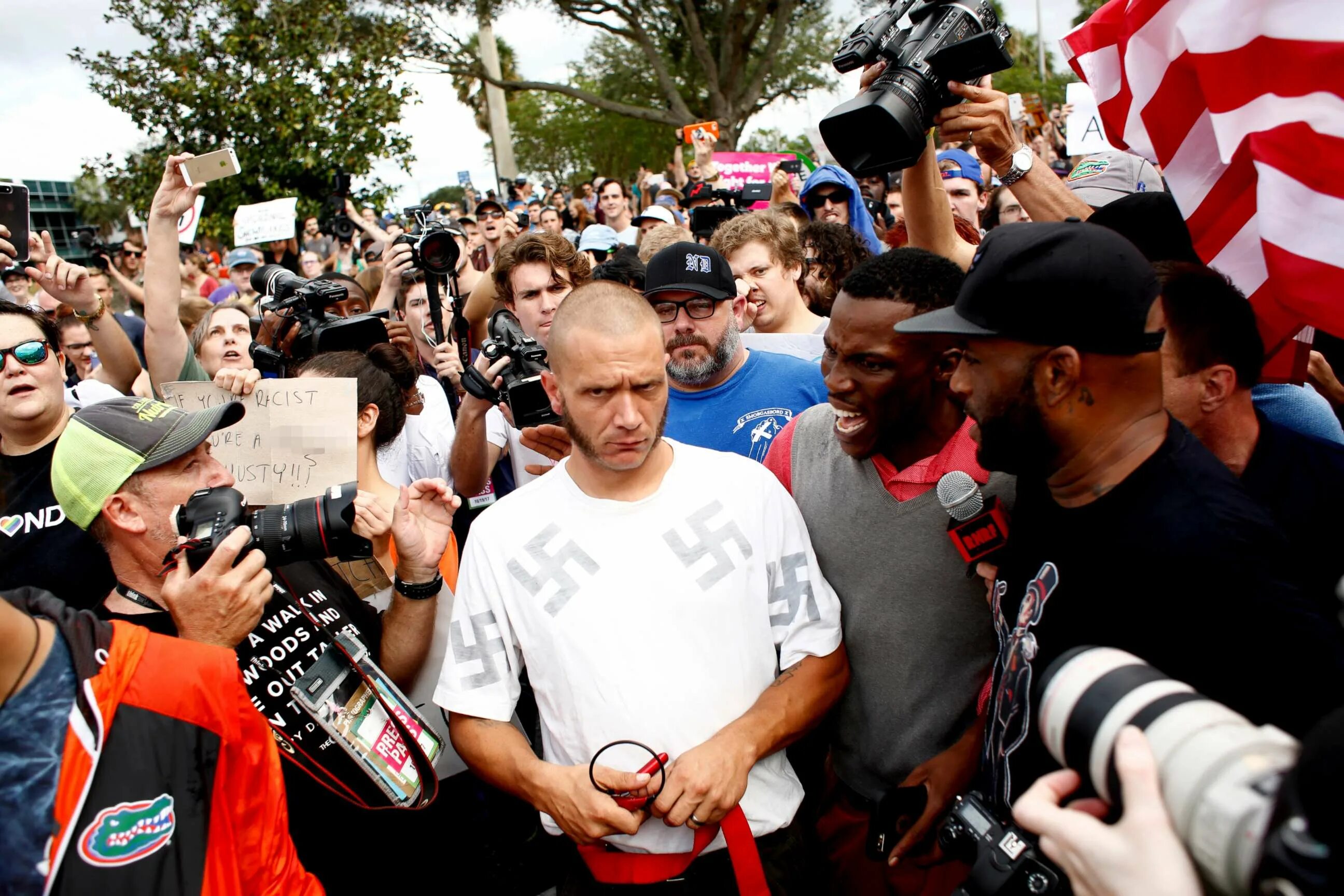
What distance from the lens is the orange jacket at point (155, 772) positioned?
1.52 m

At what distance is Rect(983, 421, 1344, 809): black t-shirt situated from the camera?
4.59 ft

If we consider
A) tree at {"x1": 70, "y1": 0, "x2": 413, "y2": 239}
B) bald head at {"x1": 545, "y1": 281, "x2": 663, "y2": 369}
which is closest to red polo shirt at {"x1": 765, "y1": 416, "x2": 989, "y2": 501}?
bald head at {"x1": 545, "y1": 281, "x2": 663, "y2": 369}

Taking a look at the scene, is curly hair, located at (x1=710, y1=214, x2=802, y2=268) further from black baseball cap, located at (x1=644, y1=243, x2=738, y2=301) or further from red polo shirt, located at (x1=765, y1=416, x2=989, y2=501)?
red polo shirt, located at (x1=765, y1=416, x2=989, y2=501)

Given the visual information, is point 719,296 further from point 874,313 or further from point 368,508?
point 368,508

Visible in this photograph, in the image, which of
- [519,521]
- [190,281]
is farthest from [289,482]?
[190,281]

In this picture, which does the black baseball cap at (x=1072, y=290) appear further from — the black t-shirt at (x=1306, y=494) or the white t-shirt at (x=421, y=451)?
the white t-shirt at (x=421, y=451)

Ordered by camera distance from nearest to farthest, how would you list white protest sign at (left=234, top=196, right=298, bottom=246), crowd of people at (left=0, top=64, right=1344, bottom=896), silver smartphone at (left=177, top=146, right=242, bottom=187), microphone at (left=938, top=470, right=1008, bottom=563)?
crowd of people at (left=0, top=64, right=1344, bottom=896)
microphone at (left=938, top=470, right=1008, bottom=563)
silver smartphone at (left=177, top=146, right=242, bottom=187)
white protest sign at (left=234, top=196, right=298, bottom=246)

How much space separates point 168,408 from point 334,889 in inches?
57.1

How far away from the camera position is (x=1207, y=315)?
6.41ft

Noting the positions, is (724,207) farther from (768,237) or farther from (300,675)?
(300,675)

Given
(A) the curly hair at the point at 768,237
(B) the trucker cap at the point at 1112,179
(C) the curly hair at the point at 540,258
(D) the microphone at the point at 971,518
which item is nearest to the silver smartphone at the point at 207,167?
(C) the curly hair at the point at 540,258

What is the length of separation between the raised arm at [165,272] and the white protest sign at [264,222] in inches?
154

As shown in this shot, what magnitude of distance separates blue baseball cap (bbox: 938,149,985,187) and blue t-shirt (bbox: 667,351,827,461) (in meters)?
3.45

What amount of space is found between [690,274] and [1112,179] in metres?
1.90
